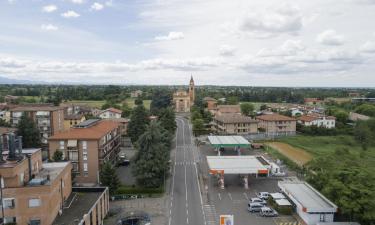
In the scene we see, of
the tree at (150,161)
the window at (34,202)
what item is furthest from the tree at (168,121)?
the window at (34,202)

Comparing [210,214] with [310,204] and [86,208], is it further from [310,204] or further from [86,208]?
[86,208]

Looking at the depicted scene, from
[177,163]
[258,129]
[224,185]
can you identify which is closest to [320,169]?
[224,185]

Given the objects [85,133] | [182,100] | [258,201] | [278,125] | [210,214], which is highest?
[182,100]

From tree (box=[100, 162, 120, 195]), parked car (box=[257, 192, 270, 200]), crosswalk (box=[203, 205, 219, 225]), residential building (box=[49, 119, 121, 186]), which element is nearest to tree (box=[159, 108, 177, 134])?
residential building (box=[49, 119, 121, 186])

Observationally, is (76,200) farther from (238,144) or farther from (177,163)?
(238,144)

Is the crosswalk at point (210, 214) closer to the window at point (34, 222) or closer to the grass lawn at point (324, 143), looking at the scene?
the window at point (34, 222)

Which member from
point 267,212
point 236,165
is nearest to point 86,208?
point 267,212
